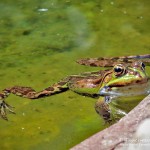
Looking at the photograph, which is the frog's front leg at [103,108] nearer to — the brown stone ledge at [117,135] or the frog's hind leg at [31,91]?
the frog's hind leg at [31,91]

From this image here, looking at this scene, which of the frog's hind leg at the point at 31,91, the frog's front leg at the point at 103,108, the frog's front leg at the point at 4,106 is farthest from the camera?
the frog's hind leg at the point at 31,91

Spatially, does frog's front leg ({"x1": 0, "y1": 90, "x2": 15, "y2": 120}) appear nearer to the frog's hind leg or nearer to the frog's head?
the frog's hind leg

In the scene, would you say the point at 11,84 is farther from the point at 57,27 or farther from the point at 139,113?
the point at 139,113

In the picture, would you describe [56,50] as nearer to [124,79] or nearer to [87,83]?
[87,83]

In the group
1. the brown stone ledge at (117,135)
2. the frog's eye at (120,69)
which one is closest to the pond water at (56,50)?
the frog's eye at (120,69)

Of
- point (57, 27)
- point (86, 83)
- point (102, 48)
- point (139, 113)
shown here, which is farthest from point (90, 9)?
point (139, 113)

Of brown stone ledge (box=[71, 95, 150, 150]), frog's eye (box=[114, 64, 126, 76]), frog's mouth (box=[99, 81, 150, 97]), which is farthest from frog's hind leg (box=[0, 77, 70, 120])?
brown stone ledge (box=[71, 95, 150, 150])

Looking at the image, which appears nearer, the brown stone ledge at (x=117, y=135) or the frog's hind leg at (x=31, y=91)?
the brown stone ledge at (x=117, y=135)
